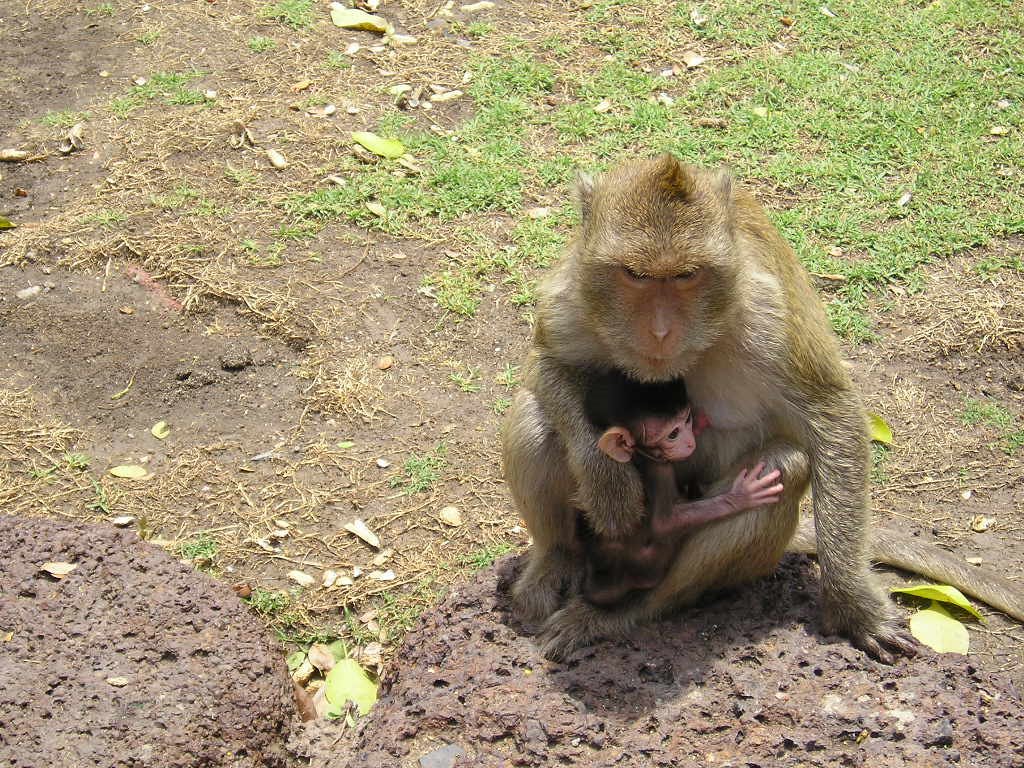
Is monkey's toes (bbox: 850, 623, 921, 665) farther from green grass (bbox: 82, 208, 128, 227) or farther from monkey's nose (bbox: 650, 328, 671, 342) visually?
green grass (bbox: 82, 208, 128, 227)

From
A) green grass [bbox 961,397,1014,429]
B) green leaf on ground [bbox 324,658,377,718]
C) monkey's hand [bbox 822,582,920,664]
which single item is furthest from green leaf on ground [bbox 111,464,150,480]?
green grass [bbox 961,397,1014,429]

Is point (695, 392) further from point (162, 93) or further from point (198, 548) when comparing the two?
point (162, 93)

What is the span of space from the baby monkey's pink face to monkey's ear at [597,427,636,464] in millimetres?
60

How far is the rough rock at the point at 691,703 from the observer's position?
3066mm

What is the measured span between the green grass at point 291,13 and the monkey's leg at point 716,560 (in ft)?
18.7

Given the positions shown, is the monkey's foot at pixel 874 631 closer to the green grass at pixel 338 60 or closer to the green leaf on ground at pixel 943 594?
the green leaf on ground at pixel 943 594

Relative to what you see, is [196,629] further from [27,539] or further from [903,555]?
[903,555]

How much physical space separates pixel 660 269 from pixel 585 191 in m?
0.61

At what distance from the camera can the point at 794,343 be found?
3561mm

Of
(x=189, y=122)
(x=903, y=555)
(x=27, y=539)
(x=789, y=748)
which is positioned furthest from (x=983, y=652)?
(x=189, y=122)

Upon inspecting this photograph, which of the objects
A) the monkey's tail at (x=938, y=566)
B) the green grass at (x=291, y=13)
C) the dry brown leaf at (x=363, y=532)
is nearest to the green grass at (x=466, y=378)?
the dry brown leaf at (x=363, y=532)

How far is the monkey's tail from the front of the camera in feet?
13.6

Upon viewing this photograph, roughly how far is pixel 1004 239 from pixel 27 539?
5286 millimetres

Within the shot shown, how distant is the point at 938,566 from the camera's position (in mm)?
4230
